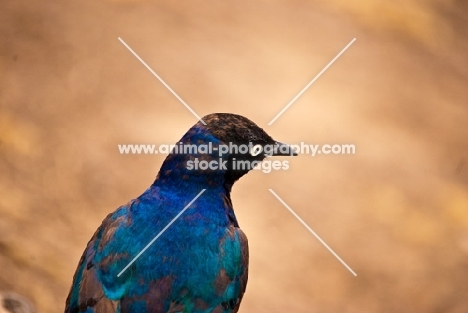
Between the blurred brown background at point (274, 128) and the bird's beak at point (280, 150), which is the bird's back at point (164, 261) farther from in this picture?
the blurred brown background at point (274, 128)

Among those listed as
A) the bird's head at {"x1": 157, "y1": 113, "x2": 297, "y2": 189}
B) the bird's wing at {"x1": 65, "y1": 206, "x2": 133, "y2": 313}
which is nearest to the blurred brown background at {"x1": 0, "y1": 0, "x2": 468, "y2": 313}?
the bird's wing at {"x1": 65, "y1": 206, "x2": 133, "y2": 313}

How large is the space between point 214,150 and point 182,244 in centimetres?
49

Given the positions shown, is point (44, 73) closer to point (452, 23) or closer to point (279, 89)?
point (279, 89)

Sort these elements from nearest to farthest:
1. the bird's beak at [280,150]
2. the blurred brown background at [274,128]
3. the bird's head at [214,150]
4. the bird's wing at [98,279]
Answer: the bird's wing at [98,279] → the bird's head at [214,150] → the bird's beak at [280,150] → the blurred brown background at [274,128]

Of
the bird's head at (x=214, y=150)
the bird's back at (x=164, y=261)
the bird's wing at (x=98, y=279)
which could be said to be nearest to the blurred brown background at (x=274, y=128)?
the bird's wing at (x=98, y=279)

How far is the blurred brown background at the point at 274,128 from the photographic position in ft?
21.7

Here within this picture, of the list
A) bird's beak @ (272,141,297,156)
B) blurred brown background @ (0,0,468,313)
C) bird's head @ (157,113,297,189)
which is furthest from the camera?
blurred brown background @ (0,0,468,313)

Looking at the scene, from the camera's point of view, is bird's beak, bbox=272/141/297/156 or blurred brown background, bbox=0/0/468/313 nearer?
bird's beak, bbox=272/141/297/156

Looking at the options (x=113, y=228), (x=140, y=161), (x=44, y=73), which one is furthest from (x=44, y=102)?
(x=113, y=228)

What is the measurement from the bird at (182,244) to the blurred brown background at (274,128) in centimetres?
178

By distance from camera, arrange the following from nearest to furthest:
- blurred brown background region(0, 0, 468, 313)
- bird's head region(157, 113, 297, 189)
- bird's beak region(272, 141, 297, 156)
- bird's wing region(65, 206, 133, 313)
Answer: bird's wing region(65, 206, 133, 313) < bird's head region(157, 113, 297, 189) < bird's beak region(272, 141, 297, 156) < blurred brown background region(0, 0, 468, 313)

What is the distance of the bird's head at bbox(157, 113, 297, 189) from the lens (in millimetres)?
4340

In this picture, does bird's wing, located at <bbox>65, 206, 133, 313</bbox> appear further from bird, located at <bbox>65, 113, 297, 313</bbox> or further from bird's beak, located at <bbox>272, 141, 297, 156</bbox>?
bird's beak, located at <bbox>272, 141, 297, 156</bbox>

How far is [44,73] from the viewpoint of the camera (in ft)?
25.4
